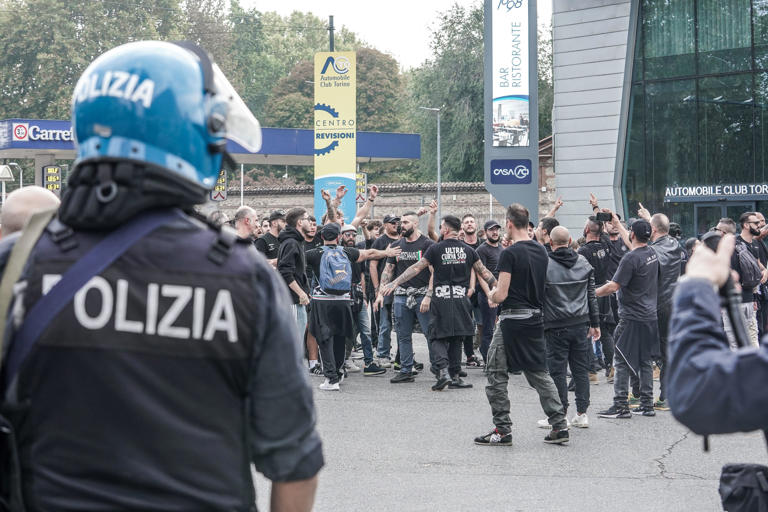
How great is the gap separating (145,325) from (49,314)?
0.59ft

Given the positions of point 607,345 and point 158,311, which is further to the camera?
point 607,345

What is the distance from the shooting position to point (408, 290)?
12117 mm

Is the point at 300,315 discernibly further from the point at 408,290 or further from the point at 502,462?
the point at 502,462

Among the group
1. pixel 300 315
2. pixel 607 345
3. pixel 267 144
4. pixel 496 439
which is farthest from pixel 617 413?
pixel 267 144

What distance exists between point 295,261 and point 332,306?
2.27 feet

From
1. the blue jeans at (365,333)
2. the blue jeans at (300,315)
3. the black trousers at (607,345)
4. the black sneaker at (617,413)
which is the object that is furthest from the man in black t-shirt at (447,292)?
the black sneaker at (617,413)

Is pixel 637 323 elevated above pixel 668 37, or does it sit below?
below

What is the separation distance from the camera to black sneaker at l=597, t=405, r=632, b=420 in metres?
9.29

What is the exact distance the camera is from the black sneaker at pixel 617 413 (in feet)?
30.5

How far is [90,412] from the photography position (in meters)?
1.75

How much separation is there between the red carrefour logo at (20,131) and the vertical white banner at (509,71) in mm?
17008

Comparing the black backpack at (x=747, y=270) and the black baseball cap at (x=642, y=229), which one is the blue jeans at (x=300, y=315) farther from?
the black backpack at (x=747, y=270)

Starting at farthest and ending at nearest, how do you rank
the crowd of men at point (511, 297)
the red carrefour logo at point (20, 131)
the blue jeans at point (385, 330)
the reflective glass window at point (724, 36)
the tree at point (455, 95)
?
the tree at point (455, 95) → the red carrefour logo at point (20, 131) → the reflective glass window at point (724, 36) → the blue jeans at point (385, 330) → the crowd of men at point (511, 297)

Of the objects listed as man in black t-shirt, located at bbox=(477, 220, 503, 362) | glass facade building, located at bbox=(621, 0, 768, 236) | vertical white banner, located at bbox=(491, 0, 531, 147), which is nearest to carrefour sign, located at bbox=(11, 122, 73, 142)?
vertical white banner, located at bbox=(491, 0, 531, 147)
